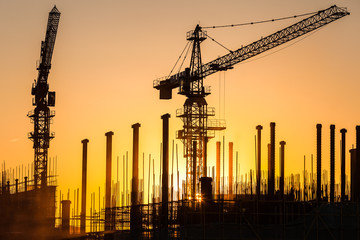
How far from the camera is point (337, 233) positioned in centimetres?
4616

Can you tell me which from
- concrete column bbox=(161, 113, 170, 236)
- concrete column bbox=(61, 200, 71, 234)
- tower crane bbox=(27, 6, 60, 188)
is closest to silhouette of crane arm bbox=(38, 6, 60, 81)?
tower crane bbox=(27, 6, 60, 188)

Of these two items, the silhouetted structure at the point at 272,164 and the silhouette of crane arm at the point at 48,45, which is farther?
the silhouette of crane arm at the point at 48,45

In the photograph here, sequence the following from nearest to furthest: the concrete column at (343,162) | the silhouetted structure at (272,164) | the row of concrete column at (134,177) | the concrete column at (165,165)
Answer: the concrete column at (165,165)
the row of concrete column at (134,177)
the silhouetted structure at (272,164)
the concrete column at (343,162)

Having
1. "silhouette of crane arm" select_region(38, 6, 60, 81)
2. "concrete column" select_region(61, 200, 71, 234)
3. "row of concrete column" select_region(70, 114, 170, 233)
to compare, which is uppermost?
"silhouette of crane arm" select_region(38, 6, 60, 81)

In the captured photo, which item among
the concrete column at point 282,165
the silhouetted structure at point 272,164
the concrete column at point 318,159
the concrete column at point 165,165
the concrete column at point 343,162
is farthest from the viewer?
the concrete column at point 343,162

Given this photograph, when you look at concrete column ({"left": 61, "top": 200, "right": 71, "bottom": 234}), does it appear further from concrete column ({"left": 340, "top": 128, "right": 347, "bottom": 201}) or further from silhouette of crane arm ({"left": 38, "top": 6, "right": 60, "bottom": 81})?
silhouette of crane arm ({"left": 38, "top": 6, "right": 60, "bottom": 81})

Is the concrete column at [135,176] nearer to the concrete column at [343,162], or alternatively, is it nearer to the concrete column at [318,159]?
the concrete column at [318,159]

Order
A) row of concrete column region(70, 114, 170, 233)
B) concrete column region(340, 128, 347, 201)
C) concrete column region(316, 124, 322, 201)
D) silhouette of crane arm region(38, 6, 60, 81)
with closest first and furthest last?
1. row of concrete column region(70, 114, 170, 233)
2. concrete column region(316, 124, 322, 201)
3. concrete column region(340, 128, 347, 201)
4. silhouette of crane arm region(38, 6, 60, 81)

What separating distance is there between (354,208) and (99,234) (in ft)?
60.1

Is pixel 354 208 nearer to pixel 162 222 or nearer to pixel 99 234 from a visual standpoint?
pixel 162 222

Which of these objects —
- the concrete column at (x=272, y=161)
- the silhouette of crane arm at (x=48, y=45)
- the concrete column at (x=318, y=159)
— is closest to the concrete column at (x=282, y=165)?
the concrete column at (x=272, y=161)

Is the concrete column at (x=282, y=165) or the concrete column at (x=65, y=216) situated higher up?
the concrete column at (x=282, y=165)

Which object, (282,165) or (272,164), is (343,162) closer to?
(282,165)

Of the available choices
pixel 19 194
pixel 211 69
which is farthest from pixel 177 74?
pixel 19 194
